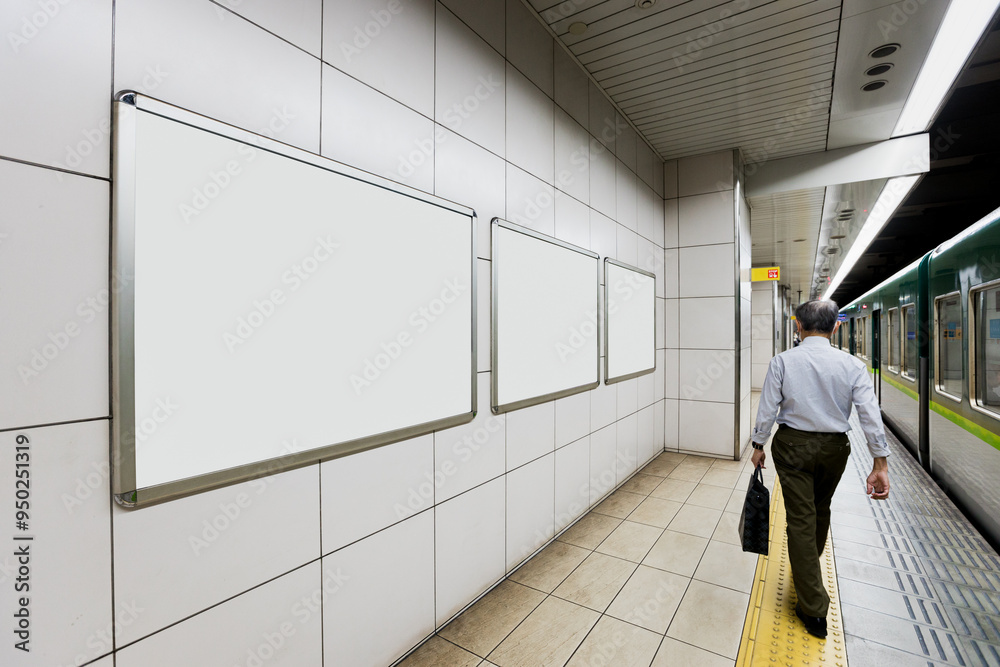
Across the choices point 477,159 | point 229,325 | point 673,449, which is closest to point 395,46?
point 477,159

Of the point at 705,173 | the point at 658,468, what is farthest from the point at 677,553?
the point at 705,173

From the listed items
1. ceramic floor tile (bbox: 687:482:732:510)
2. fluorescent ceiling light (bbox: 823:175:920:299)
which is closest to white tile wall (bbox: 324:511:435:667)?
ceramic floor tile (bbox: 687:482:732:510)

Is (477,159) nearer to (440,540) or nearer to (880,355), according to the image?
(440,540)

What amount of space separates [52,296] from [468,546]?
2055 mm

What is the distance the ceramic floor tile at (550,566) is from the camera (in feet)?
9.05

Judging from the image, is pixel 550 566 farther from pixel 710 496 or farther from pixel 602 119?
pixel 602 119

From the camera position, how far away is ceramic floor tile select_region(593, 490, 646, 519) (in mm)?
3836

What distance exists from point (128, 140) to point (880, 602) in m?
3.92

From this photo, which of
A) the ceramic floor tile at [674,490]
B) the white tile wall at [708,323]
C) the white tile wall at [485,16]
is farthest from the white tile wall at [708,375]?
Result: the white tile wall at [485,16]

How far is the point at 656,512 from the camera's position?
3.84m

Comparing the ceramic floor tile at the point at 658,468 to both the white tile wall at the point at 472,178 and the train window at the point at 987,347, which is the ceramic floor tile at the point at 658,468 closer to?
the train window at the point at 987,347

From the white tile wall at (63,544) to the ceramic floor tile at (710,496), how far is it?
13.1 ft

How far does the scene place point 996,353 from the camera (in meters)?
3.32

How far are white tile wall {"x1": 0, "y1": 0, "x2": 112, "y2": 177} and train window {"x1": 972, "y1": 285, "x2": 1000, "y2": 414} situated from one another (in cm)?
495
